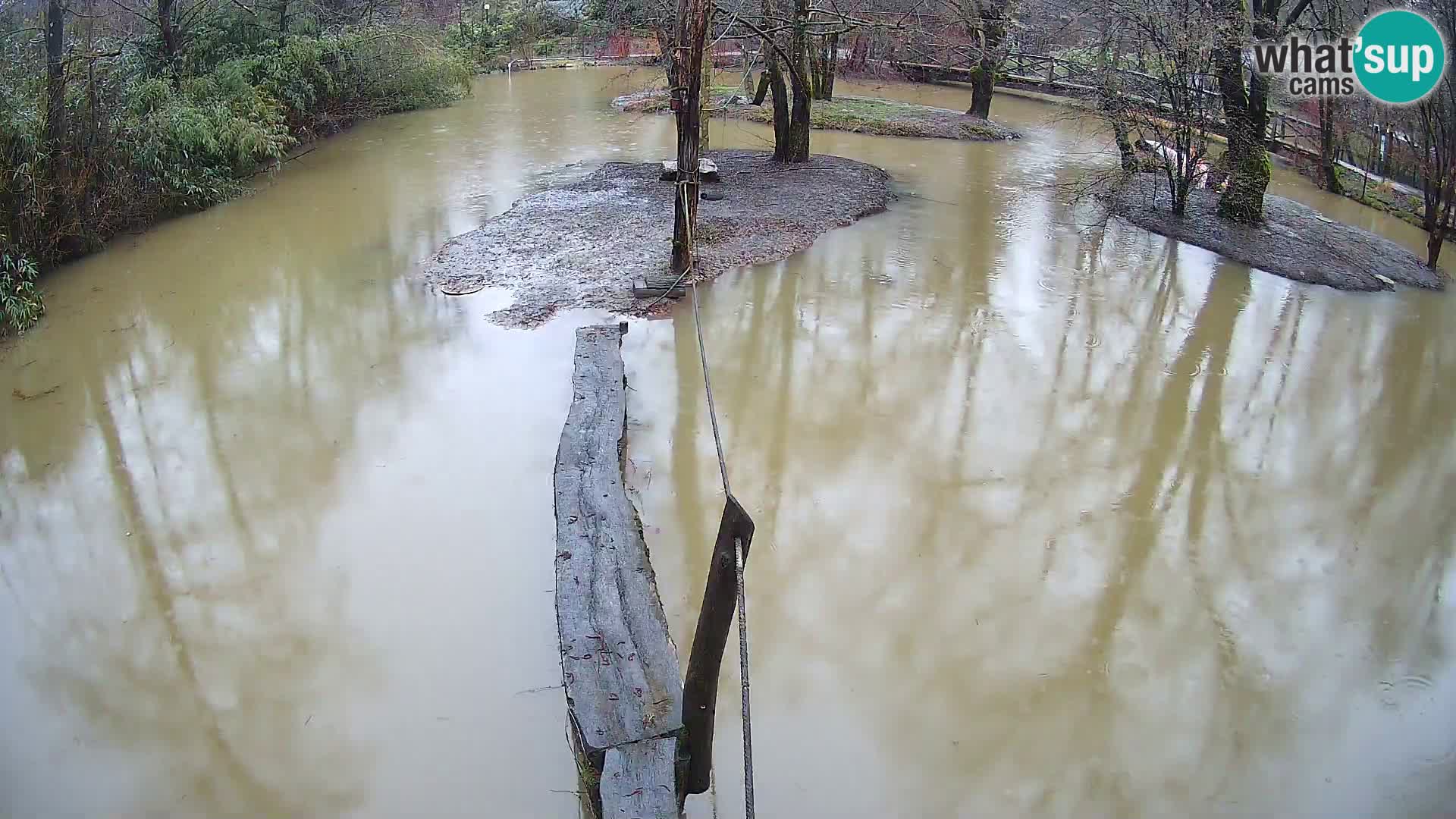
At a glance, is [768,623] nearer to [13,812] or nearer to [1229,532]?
[1229,532]

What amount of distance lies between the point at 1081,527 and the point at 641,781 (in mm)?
2872

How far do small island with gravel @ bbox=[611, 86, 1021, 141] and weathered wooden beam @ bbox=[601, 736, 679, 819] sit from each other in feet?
37.6

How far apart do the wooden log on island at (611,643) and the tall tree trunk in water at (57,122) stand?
19.8 ft

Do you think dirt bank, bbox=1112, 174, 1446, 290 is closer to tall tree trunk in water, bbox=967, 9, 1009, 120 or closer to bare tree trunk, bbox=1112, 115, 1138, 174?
bare tree trunk, bbox=1112, 115, 1138, 174

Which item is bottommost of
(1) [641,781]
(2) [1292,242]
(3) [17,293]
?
(1) [641,781]

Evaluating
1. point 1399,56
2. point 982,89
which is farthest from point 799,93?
point 1399,56

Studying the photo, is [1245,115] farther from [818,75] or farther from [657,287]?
[818,75]

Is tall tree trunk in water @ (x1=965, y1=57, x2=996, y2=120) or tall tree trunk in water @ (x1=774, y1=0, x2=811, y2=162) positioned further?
tall tree trunk in water @ (x1=965, y1=57, x2=996, y2=120)

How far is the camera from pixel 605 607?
3.37m

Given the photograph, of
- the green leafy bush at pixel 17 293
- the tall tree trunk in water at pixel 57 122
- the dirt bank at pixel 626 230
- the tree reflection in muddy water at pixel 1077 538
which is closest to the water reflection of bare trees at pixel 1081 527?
the tree reflection in muddy water at pixel 1077 538

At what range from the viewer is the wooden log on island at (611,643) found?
272 cm

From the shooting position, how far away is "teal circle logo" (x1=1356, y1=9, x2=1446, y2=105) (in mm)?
8289

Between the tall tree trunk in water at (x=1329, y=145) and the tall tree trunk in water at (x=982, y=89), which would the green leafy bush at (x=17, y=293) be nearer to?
the tall tree trunk in water at (x=1329, y=145)

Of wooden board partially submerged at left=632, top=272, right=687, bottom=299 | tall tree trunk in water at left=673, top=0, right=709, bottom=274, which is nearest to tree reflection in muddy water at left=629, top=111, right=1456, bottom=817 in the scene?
wooden board partially submerged at left=632, top=272, right=687, bottom=299
